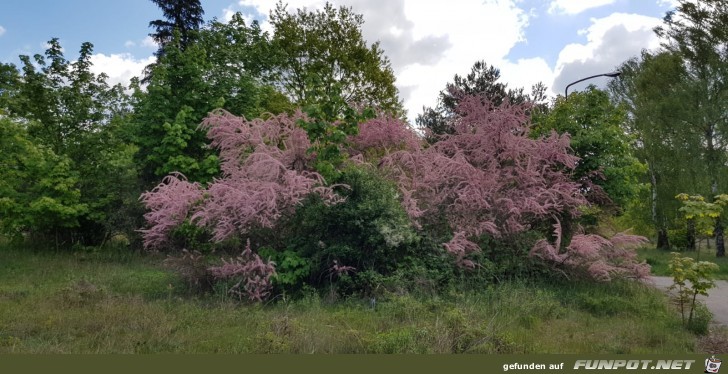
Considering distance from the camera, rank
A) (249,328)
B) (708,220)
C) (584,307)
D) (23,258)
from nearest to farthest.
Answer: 1. (249,328)
2. (708,220)
3. (584,307)
4. (23,258)

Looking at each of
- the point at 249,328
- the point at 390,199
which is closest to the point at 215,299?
the point at 249,328

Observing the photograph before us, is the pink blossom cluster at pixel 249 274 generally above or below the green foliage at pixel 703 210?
below

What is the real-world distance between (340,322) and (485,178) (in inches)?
218

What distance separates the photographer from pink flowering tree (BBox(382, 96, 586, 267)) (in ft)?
36.4

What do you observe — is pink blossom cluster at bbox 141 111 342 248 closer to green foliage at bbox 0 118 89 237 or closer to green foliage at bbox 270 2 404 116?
green foliage at bbox 0 118 89 237

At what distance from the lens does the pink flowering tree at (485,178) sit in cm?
1109

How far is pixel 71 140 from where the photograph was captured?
1770 centimetres

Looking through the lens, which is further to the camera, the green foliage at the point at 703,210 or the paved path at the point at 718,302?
the paved path at the point at 718,302

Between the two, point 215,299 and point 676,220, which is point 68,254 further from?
point 676,220

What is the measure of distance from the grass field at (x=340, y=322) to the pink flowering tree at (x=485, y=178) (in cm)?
154

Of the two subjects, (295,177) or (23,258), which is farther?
(23,258)

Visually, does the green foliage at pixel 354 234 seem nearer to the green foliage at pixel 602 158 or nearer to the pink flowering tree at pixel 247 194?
the pink flowering tree at pixel 247 194

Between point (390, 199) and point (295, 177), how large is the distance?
182 centimetres

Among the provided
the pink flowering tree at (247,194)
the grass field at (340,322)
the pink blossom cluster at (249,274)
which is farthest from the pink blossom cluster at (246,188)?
the grass field at (340,322)
